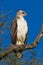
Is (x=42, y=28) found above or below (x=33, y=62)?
above

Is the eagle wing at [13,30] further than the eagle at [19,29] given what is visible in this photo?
Yes

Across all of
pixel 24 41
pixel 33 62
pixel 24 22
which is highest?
pixel 24 22

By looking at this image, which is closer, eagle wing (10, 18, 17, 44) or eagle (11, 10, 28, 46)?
eagle (11, 10, 28, 46)

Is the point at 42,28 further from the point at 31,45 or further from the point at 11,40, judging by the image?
the point at 11,40

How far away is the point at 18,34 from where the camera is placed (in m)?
10.3

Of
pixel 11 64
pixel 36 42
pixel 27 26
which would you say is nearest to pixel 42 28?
pixel 36 42

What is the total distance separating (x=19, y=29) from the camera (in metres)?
10.1

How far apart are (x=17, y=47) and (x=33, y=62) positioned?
354 cm

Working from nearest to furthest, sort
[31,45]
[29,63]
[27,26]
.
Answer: [31,45] < [27,26] < [29,63]

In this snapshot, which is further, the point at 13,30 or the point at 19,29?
the point at 13,30

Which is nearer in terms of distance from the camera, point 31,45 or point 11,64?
point 31,45

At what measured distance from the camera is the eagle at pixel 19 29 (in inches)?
394

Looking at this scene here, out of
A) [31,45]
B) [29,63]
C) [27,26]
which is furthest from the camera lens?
[29,63]

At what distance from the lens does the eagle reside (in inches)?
394
